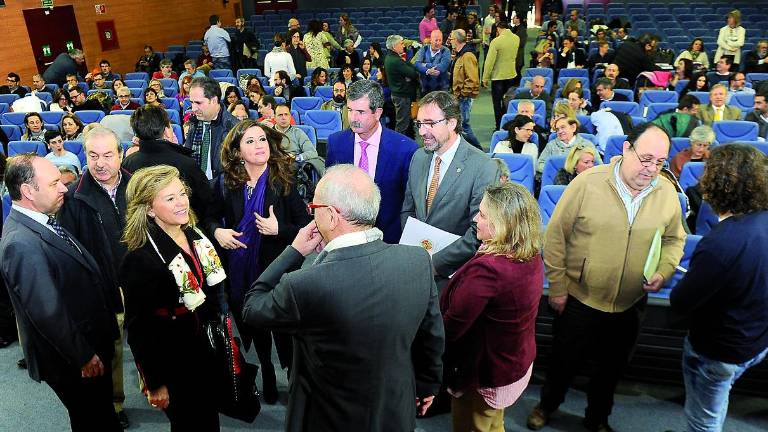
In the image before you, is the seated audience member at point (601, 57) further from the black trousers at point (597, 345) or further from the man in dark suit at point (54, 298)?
the man in dark suit at point (54, 298)

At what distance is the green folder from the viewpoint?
2.35m

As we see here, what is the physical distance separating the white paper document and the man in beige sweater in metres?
5.95

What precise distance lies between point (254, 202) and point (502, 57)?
626 centimetres

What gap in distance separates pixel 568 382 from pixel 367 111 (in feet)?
5.60

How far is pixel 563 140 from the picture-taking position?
5.05 meters

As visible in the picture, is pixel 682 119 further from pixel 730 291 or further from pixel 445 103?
pixel 730 291

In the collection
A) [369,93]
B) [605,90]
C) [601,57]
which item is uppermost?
[369,93]

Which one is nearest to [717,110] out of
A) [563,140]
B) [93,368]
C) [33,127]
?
[563,140]

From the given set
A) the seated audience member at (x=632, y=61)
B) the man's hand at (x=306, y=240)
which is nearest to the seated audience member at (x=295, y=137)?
the man's hand at (x=306, y=240)

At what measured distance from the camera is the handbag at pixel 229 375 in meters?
2.42

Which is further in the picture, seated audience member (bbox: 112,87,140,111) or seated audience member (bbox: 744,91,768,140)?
seated audience member (bbox: 112,87,140,111)

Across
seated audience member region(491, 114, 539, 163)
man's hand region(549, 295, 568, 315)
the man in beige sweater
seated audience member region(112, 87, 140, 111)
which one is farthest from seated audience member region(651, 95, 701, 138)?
seated audience member region(112, 87, 140, 111)

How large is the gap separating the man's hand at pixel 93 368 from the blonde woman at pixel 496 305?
1433mm

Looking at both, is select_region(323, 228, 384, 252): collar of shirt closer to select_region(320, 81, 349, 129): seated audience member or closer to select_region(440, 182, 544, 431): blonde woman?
select_region(440, 182, 544, 431): blonde woman
